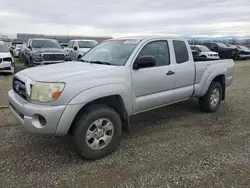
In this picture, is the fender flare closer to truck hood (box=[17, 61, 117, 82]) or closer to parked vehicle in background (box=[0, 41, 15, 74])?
truck hood (box=[17, 61, 117, 82])

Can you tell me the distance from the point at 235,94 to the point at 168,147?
193 inches

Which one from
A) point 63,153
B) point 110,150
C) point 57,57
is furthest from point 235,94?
point 57,57

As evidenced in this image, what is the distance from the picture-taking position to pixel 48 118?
283cm

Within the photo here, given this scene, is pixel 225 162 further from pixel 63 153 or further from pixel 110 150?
pixel 63 153

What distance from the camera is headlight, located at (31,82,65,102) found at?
2854 millimetres

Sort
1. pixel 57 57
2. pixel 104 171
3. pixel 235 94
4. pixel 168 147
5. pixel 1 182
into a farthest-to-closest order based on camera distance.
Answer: pixel 57 57 < pixel 235 94 < pixel 168 147 < pixel 104 171 < pixel 1 182

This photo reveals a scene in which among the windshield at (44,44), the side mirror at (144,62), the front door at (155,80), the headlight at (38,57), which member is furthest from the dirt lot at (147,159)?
the windshield at (44,44)

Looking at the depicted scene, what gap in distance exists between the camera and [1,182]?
276 cm

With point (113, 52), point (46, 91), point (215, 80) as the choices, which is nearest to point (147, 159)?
point (46, 91)

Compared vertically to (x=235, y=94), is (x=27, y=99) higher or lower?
higher

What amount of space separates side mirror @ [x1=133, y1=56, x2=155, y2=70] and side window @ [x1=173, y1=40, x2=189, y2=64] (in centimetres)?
98

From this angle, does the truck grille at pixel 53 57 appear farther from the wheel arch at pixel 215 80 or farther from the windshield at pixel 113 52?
the wheel arch at pixel 215 80

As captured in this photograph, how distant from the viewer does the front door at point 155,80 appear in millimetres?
3713

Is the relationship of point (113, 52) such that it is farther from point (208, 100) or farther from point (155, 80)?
point (208, 100)
